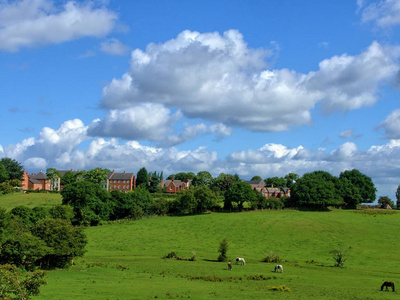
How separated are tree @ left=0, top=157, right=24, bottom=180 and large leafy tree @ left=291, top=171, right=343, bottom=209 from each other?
4720 inches

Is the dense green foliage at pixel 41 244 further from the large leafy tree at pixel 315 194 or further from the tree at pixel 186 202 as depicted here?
the large leafy tree at pixel 315 194

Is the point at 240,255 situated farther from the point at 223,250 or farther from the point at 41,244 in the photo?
the point at 41,244

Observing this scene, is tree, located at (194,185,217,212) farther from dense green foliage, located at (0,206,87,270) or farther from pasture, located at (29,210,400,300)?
dense green foliage, located at (0,206,87,270)

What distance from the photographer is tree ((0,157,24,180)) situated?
609ft

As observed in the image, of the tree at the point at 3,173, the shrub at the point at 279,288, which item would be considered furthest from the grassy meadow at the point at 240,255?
the tree at the point at 3,173

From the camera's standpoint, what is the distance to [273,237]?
9156 centimetres

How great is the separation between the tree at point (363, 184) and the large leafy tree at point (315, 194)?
14.7 m

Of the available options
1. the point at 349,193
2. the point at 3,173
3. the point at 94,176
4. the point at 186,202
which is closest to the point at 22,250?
the point at 186,202

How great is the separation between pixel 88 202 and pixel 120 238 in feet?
76.3

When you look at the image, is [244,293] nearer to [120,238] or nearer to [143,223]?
[120,238]

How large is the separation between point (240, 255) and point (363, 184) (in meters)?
91.0

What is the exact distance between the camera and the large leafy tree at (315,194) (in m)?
131

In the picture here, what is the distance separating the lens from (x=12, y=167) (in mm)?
187000

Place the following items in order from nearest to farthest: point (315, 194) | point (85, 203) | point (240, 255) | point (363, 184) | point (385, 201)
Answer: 1. point (240, 255)
2. point (85, 203)
3. point (315, 194)
4. point (363, 184)
5. point (385, 201)
